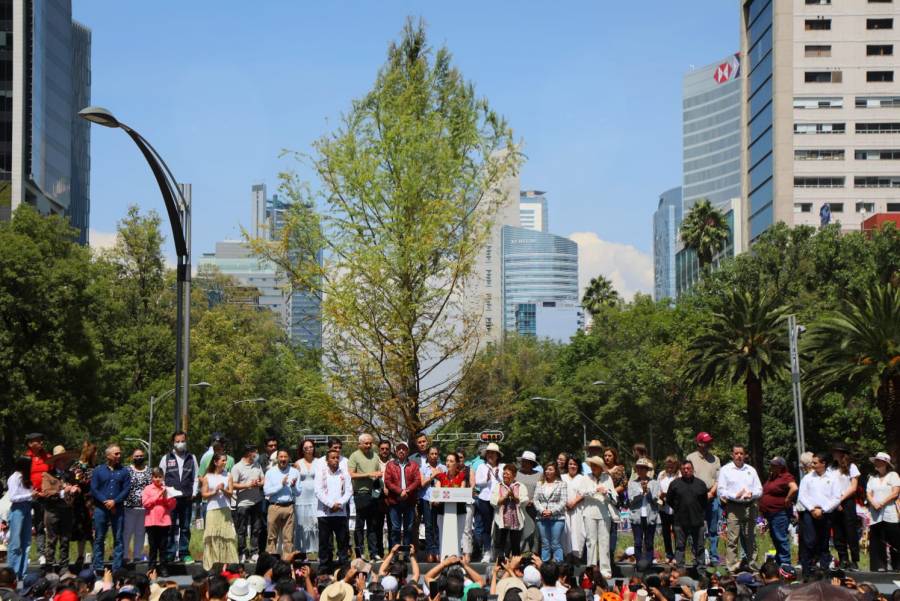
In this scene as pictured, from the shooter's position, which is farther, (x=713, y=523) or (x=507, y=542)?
(x=713, y=523)

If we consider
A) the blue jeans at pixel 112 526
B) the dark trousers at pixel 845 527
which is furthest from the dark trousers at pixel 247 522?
the dark trousers at pixel 845 527

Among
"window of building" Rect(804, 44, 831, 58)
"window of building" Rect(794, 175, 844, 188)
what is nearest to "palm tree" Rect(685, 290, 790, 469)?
"window of building" Rect(794, 175, 844, 188)

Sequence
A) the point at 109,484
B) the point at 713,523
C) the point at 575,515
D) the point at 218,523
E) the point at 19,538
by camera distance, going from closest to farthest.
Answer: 1. the point at 19,538
2. the point at 109,484
3. the point at 218,523
4. the point at 575,515
5. the point at 713,523

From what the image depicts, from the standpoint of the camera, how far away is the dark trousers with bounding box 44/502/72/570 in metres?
17.0

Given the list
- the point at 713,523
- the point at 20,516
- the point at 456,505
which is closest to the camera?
the point at 20,516

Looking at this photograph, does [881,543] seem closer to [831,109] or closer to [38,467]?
[38,467]

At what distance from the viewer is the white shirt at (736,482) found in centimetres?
1786

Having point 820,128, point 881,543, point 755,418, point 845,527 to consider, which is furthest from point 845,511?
point 820,128

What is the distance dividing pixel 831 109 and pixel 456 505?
98.3 metres

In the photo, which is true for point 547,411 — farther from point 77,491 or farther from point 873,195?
point 77,491

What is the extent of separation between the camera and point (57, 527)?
56.1 feet

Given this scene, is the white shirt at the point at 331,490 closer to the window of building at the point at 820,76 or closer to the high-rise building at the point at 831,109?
the high-rise building at the point at 831,109

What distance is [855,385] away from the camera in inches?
1356

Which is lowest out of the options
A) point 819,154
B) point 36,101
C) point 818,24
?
point 819,154
